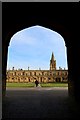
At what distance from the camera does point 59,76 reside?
56.0 metres

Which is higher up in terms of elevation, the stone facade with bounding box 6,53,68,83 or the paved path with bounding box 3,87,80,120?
the stone facade with bounding box 6,53,68,83

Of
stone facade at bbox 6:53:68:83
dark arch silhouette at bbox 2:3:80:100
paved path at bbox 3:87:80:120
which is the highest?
dark arch silhouette at bbox 2:3:80:100

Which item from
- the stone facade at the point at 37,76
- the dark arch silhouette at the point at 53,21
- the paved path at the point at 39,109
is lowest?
the paved path at the point at 39,109

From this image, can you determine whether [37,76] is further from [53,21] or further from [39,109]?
[39,109]

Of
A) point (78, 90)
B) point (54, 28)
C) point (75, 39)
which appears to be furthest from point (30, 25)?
point (78, 90)

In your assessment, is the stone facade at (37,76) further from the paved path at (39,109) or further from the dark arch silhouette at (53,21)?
Result: the paved path at (39,109)

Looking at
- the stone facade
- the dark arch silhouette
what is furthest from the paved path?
the stone facade

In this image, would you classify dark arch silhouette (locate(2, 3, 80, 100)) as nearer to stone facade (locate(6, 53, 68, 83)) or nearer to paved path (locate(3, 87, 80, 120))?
paved path (locate(3, 87, 80, 120))

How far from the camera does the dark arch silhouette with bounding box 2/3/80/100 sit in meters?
10.9

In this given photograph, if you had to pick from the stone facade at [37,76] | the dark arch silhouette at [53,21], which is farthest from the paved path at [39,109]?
the stone facade at [37,76]

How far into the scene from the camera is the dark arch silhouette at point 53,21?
10860 millimetres

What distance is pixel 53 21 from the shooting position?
13.3 meters

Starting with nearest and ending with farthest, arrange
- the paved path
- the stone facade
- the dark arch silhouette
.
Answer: the paved path → the dark arch silhouette → the stone facade

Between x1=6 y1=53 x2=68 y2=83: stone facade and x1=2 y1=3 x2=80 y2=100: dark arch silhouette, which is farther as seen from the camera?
x1=6 y1=53 x2=68 y2=83: stone facade
